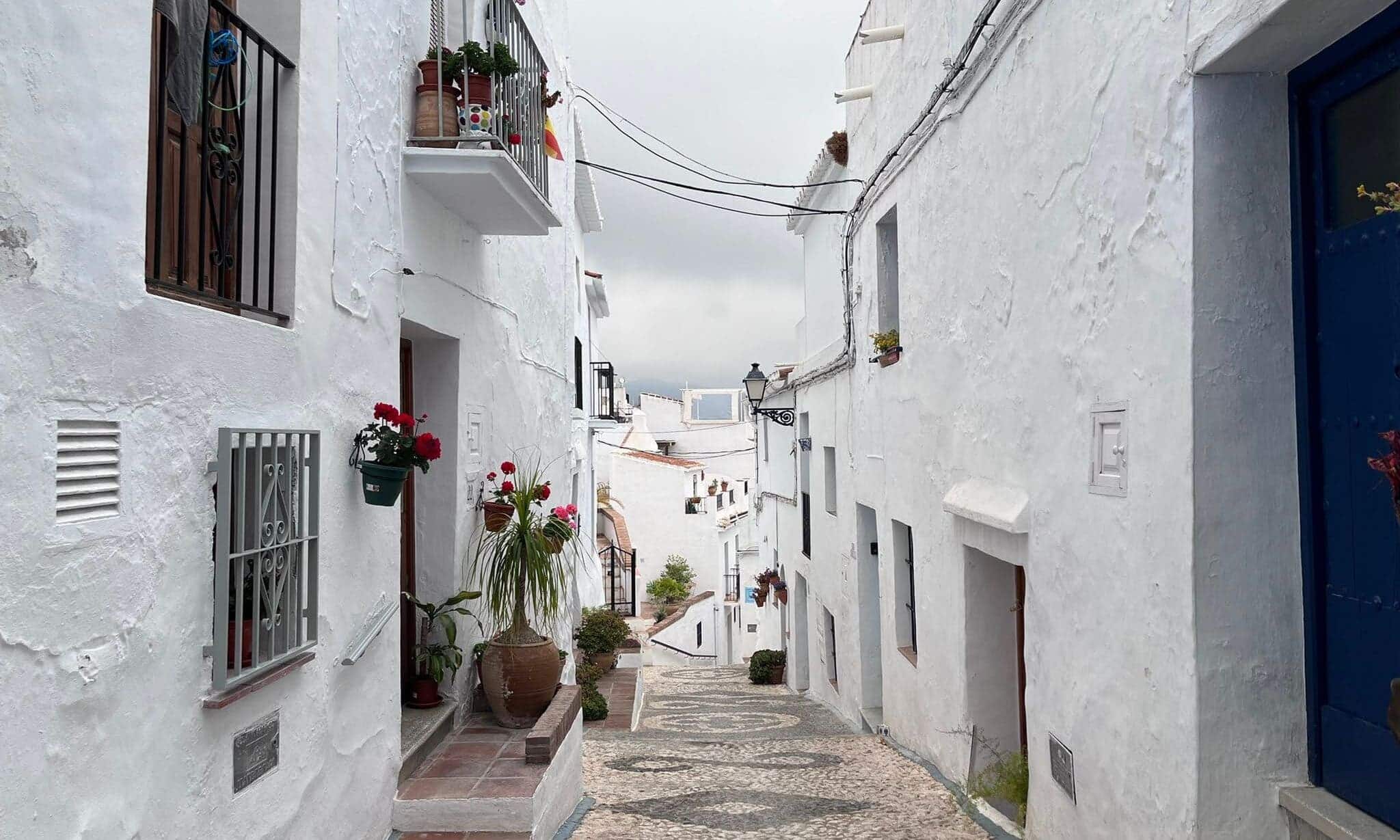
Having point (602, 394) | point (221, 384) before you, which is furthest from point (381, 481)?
point (602, 394)

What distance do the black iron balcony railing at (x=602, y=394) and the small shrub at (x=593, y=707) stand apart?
521cm

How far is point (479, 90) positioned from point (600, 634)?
9.97 meters

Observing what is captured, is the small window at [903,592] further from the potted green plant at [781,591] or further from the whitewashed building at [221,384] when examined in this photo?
the potted green plant at [781,591]

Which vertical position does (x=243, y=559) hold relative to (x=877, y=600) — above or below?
above

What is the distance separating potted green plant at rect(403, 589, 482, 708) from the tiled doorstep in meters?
0.29

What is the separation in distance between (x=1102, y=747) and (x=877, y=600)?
6.21m

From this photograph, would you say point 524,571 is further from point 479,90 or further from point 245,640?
point 479,90

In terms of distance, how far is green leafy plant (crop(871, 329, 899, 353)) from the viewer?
8.21 metres

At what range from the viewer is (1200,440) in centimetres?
323

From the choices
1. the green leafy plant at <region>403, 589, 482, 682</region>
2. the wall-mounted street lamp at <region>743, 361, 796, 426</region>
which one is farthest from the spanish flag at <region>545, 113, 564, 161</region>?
the wall-mounted street lamp at <region>743, 361, 796, 426</region>

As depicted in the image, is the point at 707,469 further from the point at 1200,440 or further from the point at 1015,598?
the point at 1200,440

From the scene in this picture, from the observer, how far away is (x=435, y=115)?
5043 mm

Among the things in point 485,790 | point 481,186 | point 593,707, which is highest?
point 481,186

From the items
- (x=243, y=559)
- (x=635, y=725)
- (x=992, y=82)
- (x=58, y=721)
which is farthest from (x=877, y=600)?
(x=58, y=721)
